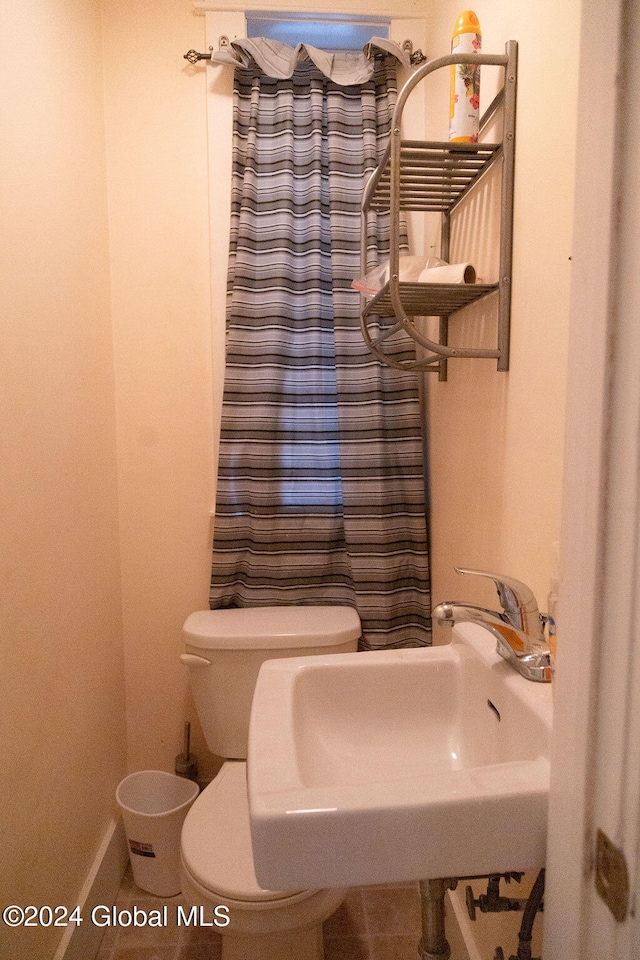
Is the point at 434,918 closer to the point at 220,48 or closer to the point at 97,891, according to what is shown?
the point at 97,891

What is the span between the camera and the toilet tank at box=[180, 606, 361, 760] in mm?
1484

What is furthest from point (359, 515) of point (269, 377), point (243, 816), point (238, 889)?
point (238, 889)

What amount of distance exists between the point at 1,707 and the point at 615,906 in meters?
0.99

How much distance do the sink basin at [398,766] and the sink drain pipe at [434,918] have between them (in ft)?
0.52

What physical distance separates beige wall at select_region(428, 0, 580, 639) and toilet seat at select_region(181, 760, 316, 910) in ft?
2.18

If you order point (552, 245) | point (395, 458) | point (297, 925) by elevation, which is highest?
point (552, 245)

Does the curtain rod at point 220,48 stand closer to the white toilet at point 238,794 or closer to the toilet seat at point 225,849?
the white toilet at point 238,794

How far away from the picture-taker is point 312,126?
63.2 inches

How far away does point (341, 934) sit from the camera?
1.44 m

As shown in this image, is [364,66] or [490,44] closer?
[490,44]

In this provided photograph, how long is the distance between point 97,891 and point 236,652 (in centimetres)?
68

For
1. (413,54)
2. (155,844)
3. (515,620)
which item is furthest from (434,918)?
(413,54)

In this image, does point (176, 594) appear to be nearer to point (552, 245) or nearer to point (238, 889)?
point (238, 889)

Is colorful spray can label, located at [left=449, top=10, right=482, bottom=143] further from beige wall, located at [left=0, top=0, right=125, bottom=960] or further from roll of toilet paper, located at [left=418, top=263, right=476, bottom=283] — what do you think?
beige wall, located at [left=0, top=0, right=125, bottom=960]
